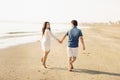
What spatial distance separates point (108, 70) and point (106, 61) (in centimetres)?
194

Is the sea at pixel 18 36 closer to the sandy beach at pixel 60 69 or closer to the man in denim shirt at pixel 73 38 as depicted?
the sandy beach at pixel 60 69

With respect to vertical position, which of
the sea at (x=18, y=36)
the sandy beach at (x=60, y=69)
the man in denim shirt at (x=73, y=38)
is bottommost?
the sea at (x=18, y=36)

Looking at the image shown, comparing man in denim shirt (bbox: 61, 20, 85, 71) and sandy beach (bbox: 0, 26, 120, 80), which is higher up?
man in denim shirt (bbox: 61, 20, 85, 71)

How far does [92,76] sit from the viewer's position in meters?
10.3

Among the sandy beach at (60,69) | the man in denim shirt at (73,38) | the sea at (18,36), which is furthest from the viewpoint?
the sea at (18,36)

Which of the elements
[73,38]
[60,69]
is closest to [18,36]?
[60,69]

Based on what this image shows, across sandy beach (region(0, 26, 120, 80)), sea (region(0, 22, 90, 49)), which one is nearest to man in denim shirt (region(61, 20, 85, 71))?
sandy beach (region(0, 26, 120, 80))

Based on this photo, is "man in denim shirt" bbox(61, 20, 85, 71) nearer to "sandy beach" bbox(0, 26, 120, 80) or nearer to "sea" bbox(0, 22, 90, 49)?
"sandy beach" bbox(0, 26, 120, 80)

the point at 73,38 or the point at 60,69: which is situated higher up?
the point at 73,38

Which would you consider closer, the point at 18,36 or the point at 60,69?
the point at 60,69

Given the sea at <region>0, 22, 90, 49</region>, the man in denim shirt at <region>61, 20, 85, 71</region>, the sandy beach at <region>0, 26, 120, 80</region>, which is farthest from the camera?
the sea at <region>0, 22, 90, 49</region>

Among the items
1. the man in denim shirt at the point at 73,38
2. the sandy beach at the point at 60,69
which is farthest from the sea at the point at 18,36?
the man in denim shirt at the point at 73,38

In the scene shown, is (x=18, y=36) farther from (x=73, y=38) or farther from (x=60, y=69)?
(x=73, y=38)

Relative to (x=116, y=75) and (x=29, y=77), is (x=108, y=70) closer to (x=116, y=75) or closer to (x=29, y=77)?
(x=116, y=75)
